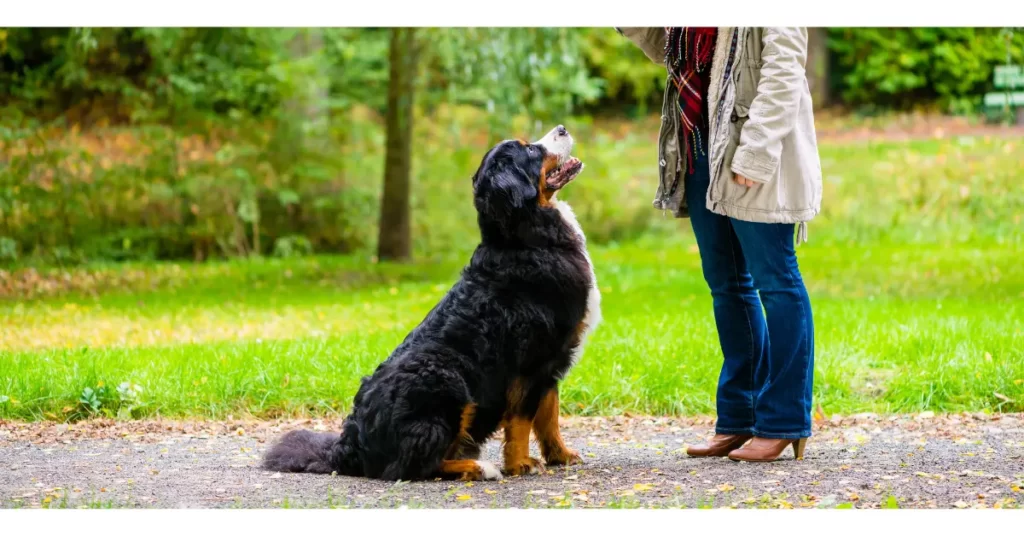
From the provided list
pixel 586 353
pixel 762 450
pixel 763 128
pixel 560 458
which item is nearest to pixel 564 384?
pixel 586 353

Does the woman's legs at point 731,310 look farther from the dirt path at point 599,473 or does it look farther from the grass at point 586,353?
the grass at point 586,353

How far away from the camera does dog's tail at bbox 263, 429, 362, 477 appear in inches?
160

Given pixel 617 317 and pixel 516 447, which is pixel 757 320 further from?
pixel 617 317

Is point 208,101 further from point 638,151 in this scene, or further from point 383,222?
point 638,151

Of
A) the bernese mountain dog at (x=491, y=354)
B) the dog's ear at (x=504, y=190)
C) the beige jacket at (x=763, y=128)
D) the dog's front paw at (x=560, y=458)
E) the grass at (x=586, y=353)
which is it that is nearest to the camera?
the beige jacket at (x=763, y=128)

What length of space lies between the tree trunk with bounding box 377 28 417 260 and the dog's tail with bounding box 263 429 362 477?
7.21 meters

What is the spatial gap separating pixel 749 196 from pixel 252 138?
452 inches

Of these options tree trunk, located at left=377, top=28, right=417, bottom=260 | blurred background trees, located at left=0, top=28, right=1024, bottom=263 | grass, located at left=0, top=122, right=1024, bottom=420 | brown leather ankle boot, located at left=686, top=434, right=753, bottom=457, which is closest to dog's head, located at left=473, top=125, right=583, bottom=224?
brown leather ankle boot, located at left=686, top=434, right=753, bottom=457

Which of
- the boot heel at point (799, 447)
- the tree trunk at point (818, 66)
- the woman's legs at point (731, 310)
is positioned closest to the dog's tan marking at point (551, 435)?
the woman's legs at point (731, 310)

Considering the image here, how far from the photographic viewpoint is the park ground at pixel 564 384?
12.3ft

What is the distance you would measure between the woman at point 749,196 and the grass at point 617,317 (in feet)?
4.46

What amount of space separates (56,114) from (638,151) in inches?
382

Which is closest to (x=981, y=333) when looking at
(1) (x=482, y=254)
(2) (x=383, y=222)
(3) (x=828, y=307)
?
(3) (x=828, y=307)

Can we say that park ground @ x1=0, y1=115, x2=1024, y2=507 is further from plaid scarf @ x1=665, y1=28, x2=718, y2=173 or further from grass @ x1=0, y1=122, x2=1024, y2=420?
plaid scarf @ x1=665, y1=28, x2=718, y2=173
